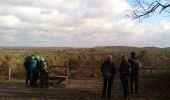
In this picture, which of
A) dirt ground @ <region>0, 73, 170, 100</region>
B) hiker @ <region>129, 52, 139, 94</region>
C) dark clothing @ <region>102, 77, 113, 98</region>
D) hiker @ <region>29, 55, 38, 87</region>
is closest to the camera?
dark clothing @ <region>102, 77, 113, 98</region>

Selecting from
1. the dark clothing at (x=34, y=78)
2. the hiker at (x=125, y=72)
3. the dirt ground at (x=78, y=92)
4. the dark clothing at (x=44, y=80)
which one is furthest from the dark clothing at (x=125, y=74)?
the dark clothing at (x=34, y=78)

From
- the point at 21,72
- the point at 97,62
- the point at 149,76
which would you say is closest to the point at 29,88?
the point at 21,72

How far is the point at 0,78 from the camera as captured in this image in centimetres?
2550

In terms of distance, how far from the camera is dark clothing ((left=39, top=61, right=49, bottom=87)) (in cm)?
2031

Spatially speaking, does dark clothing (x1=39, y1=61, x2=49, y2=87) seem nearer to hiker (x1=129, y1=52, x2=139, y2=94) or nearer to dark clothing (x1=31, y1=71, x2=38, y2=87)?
dark clothing (x1=31, y1=71, x2=38, y2=87)

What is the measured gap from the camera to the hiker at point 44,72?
20302mm

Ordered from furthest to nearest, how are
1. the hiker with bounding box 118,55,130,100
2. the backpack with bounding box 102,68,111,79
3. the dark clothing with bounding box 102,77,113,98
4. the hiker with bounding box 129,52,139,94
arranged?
the hiker with bounding box 129,52,139,94
the dark clothing with bounding box 102,77,113,98
the backpack with bounding box 102,68,111,79
the hiker with bounding box 118,55,130,100

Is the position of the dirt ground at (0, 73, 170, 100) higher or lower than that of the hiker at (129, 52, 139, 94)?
lower

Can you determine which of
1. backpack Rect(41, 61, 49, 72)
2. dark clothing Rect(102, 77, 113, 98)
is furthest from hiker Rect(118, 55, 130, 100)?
backpack Rect(41, 61, 49, 72)

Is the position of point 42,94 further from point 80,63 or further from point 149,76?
point 80,63

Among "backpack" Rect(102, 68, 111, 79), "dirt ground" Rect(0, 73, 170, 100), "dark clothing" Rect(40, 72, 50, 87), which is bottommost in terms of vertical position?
"dirt ground" Rect(0, 73, 170, 100)

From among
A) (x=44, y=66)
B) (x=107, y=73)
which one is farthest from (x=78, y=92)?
(x=107, y=73)

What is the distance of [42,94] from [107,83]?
2983mm

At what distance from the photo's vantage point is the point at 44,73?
2075cm
